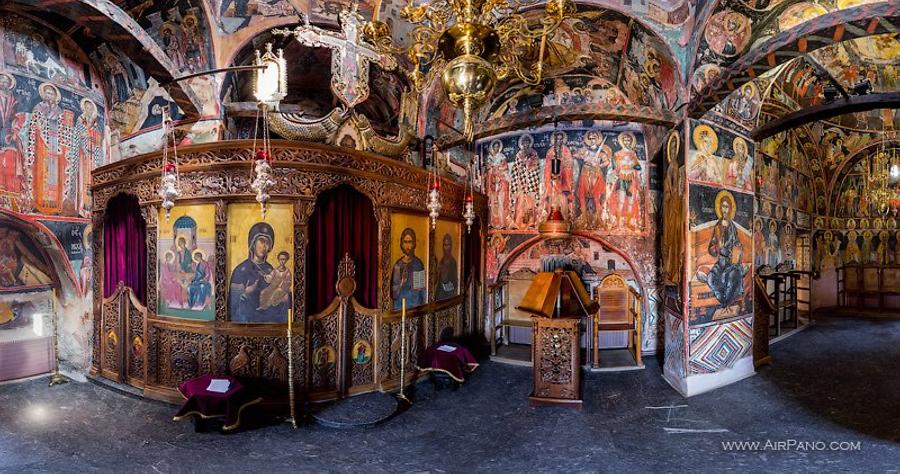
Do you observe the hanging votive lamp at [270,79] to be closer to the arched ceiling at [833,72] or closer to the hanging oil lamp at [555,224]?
the hanging oil lamp at [555,224]

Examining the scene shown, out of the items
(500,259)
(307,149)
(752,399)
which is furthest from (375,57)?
(752,399)

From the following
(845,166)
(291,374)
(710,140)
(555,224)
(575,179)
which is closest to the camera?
(291,374)

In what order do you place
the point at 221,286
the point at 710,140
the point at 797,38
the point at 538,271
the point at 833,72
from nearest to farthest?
the point at 797,38 → the point at 221,286 → the point at 710,140 → the point at 833,72 → the point at 538,271

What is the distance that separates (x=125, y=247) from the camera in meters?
6.73

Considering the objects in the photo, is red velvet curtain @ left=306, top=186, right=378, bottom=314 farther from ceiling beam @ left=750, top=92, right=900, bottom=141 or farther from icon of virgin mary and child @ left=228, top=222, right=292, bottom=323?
ceiling beam @ left=750, top=92, right=900, bottom=141

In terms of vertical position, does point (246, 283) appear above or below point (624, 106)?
below

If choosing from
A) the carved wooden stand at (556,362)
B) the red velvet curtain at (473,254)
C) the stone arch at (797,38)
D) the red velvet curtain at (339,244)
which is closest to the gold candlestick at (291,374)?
the red velvet curtain at (339,244)

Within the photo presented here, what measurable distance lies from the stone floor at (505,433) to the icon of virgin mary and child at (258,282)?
4.94 feet

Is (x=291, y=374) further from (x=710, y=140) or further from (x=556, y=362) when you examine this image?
(x=710, y=140)

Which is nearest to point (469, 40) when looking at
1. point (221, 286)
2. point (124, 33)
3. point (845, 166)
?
point (221, 286)

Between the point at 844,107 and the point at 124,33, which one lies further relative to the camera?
the point at 844,107

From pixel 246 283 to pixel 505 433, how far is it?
4012 millimetres

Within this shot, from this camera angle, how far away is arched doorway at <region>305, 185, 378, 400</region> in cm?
605

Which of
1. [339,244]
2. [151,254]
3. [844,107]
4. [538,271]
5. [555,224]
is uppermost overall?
[844,107]
